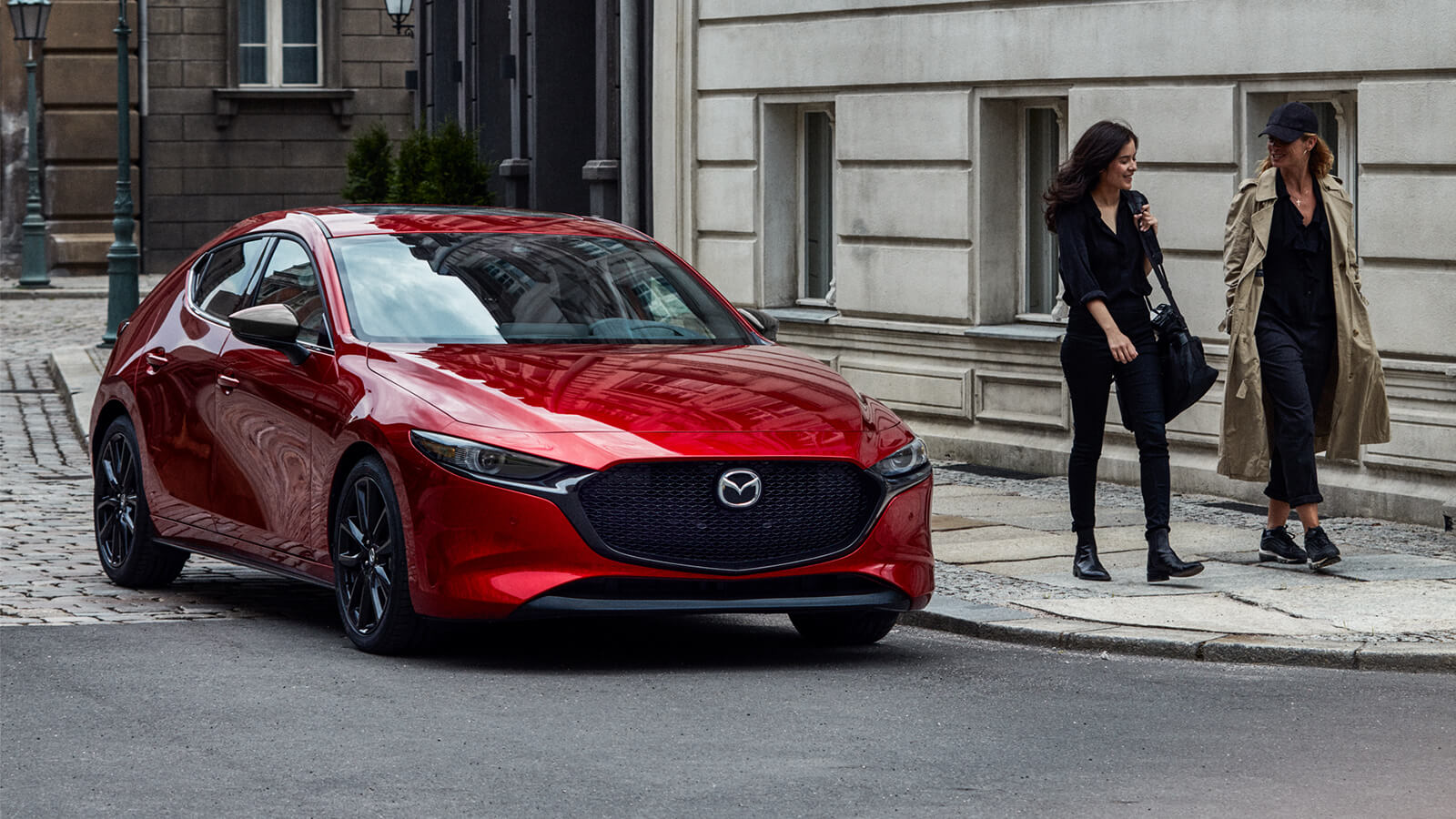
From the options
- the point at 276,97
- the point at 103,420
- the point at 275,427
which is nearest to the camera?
the point at 275,427

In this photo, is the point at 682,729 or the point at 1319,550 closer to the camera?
the point at 682,729

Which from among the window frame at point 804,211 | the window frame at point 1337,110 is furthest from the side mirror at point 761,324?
the window frame at point 804,211

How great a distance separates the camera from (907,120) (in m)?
14.4

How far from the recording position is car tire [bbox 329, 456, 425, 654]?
7586mm

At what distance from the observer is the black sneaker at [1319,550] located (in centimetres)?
944

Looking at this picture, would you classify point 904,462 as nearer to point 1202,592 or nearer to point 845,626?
point 845,626

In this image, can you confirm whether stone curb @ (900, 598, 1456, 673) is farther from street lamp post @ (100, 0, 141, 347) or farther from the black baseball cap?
street lamp post @ (100, 0, 141, 347)

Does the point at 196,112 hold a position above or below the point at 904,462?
above

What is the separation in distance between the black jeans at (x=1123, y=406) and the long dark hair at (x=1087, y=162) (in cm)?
52

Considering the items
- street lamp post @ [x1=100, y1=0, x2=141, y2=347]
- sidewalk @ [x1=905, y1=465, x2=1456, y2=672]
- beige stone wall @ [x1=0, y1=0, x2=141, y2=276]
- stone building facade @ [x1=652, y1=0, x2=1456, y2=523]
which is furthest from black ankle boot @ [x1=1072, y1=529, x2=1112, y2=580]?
beige stone wall @ [x1=0, y1=0, x2=141, y2=276]

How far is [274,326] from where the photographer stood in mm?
8289

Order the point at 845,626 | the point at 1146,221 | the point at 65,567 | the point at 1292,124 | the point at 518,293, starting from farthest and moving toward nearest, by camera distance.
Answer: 1. the point at 65,567
2. the point at 1292,124
3. the point at 1146,221
4. the point at 518,293
5. the point at 845,626

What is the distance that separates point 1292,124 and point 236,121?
2912 centimetres

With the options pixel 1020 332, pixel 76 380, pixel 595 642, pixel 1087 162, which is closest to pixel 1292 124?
pixel 1087 162
